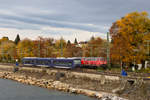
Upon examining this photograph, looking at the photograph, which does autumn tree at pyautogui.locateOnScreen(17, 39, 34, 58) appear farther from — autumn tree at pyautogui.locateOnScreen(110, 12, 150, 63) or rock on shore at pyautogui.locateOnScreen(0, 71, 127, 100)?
autumn tree at pyautogui.locateOnScreen(110, 12, 150, 63)

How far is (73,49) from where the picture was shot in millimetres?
64312

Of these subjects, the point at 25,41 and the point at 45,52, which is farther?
the point at 25,41

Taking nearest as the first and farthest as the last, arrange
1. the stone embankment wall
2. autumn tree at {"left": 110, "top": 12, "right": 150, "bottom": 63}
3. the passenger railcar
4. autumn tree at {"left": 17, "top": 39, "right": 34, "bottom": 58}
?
the stone embankment wall, autumn tree at {"left": 110, "top": 12, "right": 150, "bottom": 63}, the passenger railcar, autumn tree at {"left": 17, "top": 39, "right": 34, "bottom": 58}

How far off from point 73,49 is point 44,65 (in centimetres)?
1908

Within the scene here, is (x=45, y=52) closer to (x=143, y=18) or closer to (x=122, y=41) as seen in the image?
(x=122, y=41)

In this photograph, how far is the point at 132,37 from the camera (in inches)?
1491

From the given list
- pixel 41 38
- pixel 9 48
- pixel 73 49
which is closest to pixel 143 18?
pixel 73 49

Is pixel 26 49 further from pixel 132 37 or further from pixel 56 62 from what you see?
pixel 132 37

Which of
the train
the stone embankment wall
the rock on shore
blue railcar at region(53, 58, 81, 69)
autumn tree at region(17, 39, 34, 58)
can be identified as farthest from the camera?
autumn tree at region(17, 39, 34, 58)

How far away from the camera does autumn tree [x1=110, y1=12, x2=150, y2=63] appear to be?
36.9 m

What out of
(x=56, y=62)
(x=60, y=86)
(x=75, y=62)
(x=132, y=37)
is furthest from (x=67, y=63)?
(x=132, y=37)

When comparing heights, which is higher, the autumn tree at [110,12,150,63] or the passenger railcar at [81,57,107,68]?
the autumn tree at [110,12,150,63]

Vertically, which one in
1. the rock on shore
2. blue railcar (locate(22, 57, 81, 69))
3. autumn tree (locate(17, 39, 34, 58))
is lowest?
the rock on shore

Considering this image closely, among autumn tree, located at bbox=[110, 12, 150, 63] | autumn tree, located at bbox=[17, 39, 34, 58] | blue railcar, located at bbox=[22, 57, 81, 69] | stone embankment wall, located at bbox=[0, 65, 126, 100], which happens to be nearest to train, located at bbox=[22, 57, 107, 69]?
blue railcar, located at bbox=[22, 57, 81, 69]
